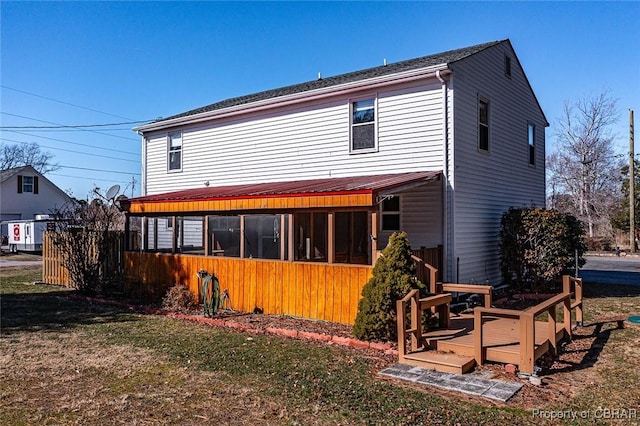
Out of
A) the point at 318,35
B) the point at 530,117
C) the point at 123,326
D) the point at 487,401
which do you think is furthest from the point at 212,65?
the point at 487,401

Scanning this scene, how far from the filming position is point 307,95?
12.5 metres

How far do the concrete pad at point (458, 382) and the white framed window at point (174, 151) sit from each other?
12380 millimetres

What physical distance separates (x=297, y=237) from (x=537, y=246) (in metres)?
6.37

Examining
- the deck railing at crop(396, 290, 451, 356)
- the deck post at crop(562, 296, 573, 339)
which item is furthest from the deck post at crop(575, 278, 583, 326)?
the deck railing at crop(396, 290, 451, 356)

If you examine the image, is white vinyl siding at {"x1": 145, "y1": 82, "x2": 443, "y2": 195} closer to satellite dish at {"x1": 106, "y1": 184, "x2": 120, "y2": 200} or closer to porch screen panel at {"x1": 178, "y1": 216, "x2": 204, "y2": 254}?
porch screen panel at {"x1": 178, "y1": 216, "x2": 204, "y2": 254}

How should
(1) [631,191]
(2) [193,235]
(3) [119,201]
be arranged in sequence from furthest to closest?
(1) [631,191], (2) [193,235], (3) [119,201]

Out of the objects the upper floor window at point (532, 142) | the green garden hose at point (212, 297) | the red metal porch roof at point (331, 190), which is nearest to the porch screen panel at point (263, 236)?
the red metal porch roof at point (331, 190)

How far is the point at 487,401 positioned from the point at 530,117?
40.4ft

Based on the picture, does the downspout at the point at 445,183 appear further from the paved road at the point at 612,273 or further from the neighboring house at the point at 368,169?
the paved road at the point at 612,273

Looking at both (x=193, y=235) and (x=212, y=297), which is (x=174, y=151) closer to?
(x=193, y=235)

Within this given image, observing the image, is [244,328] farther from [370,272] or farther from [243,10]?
[243,10]

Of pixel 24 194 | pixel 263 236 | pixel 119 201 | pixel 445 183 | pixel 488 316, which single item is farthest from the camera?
pixel 24 194

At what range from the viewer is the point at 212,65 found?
20938mm

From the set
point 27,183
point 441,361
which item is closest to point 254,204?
point 441,361
